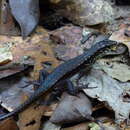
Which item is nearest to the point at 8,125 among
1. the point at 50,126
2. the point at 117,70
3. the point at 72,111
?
the point at 50,126

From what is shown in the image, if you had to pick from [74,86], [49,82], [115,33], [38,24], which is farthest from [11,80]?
[115,33]

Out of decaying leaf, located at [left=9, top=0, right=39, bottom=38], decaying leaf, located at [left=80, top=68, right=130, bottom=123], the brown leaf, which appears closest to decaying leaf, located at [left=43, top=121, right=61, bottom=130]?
the brown leaf

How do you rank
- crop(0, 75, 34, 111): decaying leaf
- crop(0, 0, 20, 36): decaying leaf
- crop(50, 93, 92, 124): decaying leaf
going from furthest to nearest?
crop(0, 0, 20, 36): decaying leaf < crop(0, 75, 34, 111): decaying leaf < crop(50, 93, 92, 124): decaying leaf

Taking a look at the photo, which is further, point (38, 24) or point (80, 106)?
point (38, 24)

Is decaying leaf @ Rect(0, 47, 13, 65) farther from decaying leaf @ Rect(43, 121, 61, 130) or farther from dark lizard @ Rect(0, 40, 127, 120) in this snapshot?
decaying leaf @ Rect(43, 121, 61, 130)

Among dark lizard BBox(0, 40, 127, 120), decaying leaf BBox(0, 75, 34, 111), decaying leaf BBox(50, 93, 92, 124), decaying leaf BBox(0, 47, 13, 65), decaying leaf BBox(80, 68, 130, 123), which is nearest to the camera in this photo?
decaying leaf BBox(50, 93, 92, 124)

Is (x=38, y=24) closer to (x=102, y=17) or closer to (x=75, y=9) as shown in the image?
(x=75, y=9)
